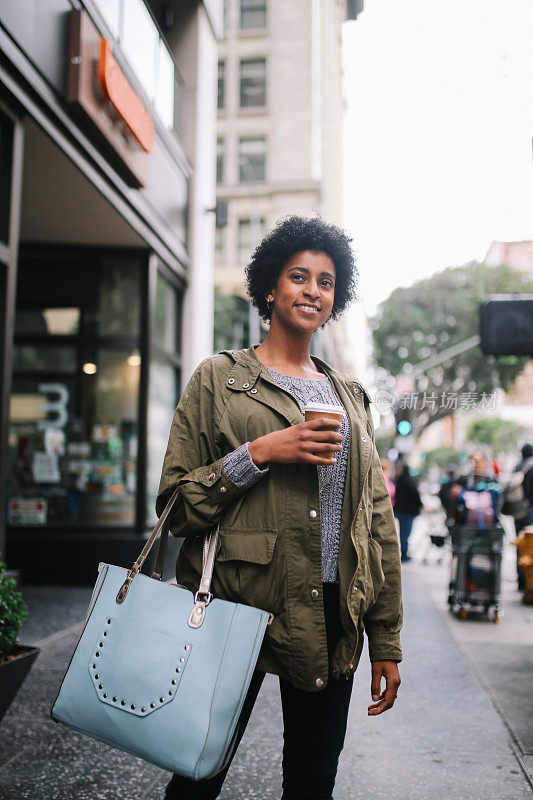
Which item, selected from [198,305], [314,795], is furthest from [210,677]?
[198,305]

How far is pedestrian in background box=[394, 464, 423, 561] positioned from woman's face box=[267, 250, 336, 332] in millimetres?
9850

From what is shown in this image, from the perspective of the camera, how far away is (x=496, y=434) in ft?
196

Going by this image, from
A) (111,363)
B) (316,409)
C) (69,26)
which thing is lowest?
(316,409)

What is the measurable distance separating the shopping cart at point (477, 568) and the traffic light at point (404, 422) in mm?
5548

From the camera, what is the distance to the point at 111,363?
8961mm

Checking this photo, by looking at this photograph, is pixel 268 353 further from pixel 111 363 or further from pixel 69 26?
pixel 111 363

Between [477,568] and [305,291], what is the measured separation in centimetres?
580

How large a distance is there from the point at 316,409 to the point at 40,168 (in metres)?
5.62

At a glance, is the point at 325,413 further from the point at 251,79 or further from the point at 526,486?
the point at 251,79

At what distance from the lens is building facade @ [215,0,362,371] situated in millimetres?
32500

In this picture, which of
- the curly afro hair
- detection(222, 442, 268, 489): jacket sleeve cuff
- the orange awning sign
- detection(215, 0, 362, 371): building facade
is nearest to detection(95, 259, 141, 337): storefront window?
the orange awning sign

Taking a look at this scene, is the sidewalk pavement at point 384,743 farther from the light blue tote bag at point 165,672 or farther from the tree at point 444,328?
the tree at point 444,328

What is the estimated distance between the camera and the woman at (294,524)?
184 cm

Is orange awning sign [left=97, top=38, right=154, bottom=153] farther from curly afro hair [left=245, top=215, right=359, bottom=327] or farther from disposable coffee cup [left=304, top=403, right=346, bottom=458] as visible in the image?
disposable coffee cup [left=304, top=403, right=346, bottom=458]
